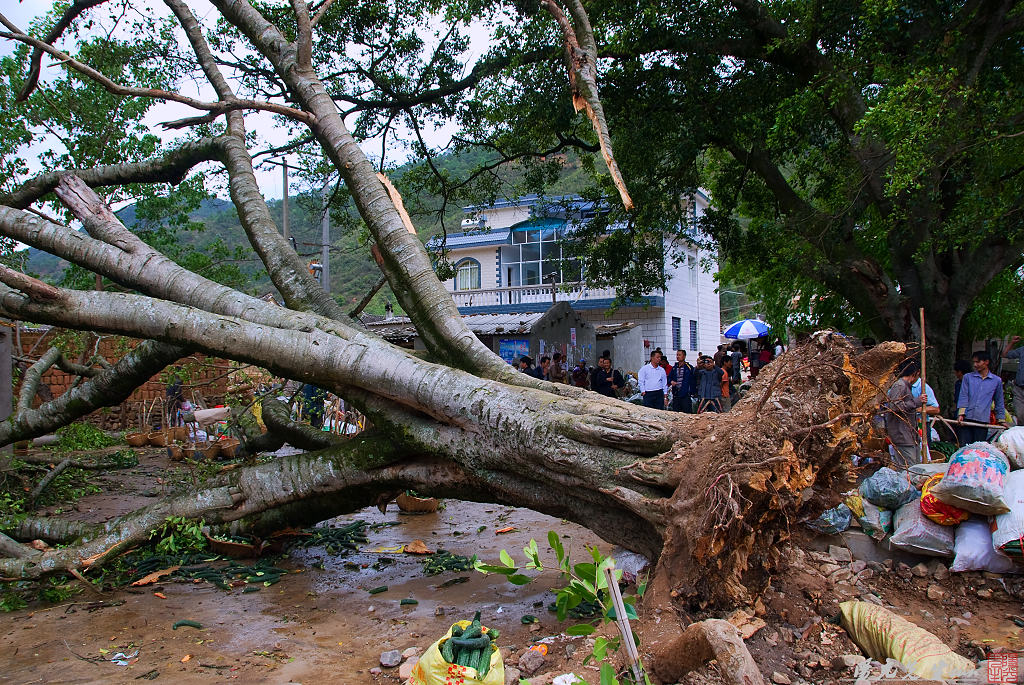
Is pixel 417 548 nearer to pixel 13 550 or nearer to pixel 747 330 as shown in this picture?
pixel 13 550

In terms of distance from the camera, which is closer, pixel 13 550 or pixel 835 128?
pixel 13 550

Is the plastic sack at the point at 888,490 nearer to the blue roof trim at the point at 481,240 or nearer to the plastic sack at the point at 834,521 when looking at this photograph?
the plastic sack at the point at 834,521

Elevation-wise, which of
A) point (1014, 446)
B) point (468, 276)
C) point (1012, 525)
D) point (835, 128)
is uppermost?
point (835, 128)

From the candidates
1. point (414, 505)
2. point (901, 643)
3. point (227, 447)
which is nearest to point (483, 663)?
point (901, 643)

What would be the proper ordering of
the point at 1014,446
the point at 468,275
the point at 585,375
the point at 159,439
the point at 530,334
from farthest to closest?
the point at 468,275, the point at 530,334, the point at 585,375, the point at 159,439, the point at 1014,446

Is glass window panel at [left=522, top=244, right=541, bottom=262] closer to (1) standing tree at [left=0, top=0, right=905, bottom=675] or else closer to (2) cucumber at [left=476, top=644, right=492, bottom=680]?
(1) standing tree at [left=0, top=0, right=905, bottom=675]

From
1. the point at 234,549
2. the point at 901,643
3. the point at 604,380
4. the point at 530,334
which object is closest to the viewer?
the point at 901,643

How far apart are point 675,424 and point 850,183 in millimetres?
5491

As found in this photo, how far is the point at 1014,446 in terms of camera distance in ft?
13.8

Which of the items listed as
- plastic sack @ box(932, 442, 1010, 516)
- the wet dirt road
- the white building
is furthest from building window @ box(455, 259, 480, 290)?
plastic sack @ box(932, 442, 1010, 516)

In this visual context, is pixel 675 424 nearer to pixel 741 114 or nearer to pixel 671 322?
pixel 741 114

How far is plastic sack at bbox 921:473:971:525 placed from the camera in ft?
13.4

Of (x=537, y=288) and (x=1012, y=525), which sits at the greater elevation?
(x=537, y=288)

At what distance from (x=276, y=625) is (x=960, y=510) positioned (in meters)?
4.28
